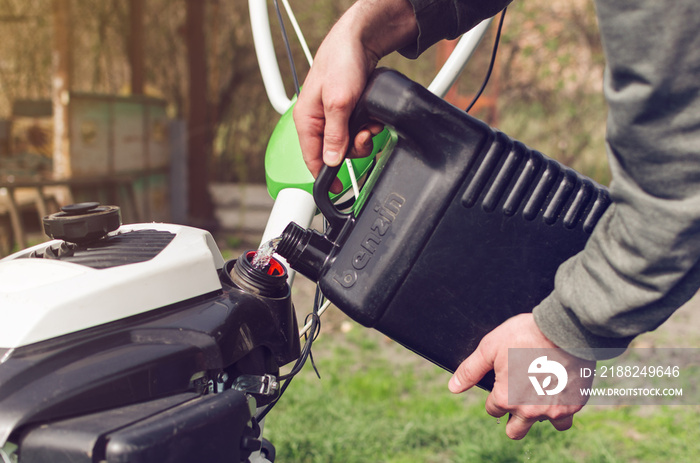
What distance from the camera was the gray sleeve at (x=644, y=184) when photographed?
79 cm

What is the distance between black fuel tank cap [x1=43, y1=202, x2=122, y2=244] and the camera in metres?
1.06

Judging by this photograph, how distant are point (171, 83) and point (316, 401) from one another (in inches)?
189

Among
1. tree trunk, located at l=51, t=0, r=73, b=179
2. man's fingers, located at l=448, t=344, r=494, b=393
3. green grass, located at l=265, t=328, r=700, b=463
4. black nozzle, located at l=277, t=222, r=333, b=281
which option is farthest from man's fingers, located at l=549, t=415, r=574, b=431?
tree trunk, located at l=51, t=0, r=73, b=179

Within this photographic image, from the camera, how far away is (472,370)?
3.44ft

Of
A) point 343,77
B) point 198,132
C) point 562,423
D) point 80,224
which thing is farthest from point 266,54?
point 198,132

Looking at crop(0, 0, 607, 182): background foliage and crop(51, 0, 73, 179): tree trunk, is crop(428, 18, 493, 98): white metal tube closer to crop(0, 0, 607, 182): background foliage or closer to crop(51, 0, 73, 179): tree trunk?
crop(51, 0, 73, 179): tree trunk

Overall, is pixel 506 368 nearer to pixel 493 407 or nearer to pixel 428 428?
pixel 493 407

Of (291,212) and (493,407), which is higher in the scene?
(291,212)

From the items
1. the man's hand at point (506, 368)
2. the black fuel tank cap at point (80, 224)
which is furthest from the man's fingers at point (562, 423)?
the black fuel tank cap at point (80, 224)

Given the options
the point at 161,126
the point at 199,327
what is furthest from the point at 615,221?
the point at 161,126

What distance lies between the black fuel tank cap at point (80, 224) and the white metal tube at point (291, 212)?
11.3 inches

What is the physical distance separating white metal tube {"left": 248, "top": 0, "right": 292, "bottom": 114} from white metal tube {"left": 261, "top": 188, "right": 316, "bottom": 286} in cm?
28

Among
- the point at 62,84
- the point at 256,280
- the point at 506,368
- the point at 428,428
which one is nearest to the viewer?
the point at 506,368

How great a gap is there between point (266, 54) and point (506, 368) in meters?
0.91
